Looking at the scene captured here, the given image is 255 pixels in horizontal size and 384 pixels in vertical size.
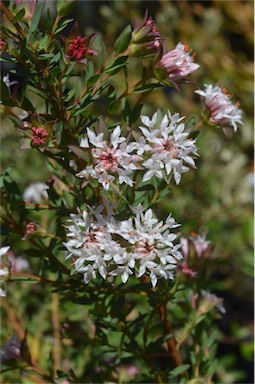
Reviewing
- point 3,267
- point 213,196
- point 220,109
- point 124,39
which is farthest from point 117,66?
point 213,196

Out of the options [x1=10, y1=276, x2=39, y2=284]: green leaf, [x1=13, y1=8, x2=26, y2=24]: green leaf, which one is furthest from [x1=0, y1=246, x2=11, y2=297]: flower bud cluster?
[x1=13, y1=8, x2=26, y2=24]: green leaf

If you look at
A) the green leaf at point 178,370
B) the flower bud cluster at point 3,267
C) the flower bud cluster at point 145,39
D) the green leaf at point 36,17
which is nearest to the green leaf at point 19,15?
the green leaf at point 36,17

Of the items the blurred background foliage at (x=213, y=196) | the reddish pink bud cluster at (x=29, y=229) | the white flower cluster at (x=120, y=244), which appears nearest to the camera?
the white flower cluster at (x=120, y=244)

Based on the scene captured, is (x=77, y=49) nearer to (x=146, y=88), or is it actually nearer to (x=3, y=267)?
(x=146, y=88)

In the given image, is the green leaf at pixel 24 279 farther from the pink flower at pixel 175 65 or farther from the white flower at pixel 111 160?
the pink flower at pixel 175 65

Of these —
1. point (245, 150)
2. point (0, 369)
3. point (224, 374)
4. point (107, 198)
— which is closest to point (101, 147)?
point (107, 198)

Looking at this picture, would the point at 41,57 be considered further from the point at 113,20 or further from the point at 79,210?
the point at 113,20
